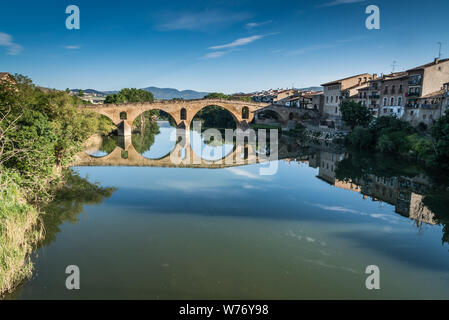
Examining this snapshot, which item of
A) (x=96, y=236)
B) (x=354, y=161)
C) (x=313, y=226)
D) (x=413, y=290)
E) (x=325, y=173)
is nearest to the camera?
(x=413, y=290)

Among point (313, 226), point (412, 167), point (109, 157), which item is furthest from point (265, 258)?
point (109, 157)

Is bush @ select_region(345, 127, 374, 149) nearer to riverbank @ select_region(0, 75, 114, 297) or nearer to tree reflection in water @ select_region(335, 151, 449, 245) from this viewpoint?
tree reflection in water @ select_region(335, 151, 449, 245)

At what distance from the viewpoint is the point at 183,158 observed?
22516mm

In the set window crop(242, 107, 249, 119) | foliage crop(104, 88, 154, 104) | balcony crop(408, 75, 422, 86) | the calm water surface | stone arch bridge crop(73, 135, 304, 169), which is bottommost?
the calm water surface

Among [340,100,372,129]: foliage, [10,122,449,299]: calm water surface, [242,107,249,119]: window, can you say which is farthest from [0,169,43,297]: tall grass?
[242,107,249,119]: window

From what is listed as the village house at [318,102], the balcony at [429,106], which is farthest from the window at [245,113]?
the balcony at [429,106]

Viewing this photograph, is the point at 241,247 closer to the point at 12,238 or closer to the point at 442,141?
the point at 12,238

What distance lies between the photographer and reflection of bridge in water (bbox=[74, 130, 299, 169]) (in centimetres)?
1922

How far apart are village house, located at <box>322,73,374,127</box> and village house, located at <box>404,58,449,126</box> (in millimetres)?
9186

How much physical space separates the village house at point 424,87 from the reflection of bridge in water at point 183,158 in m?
8.98

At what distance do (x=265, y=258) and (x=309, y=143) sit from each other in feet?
82.3

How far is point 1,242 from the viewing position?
5.83 metres

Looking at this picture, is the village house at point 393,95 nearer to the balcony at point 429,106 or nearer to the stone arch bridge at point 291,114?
the balcony at point 429,106
